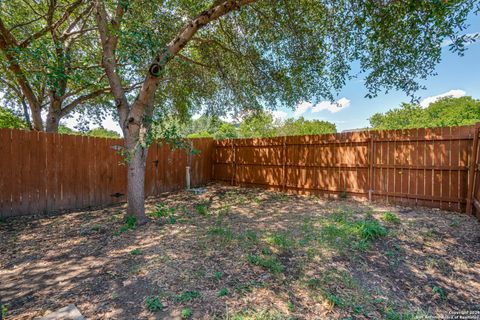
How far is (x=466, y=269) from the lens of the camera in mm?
2643

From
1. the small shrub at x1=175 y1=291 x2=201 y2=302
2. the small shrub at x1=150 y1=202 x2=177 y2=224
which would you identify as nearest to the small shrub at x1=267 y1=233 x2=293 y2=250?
the small shrub at x1=175 y1=291 x2=201 y2=302

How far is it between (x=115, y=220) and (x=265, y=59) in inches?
182

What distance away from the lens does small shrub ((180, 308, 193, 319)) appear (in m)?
1.87

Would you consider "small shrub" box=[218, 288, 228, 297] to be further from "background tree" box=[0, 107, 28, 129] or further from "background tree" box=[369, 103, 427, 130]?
"background tree" box=[369, 103, 427, 130]

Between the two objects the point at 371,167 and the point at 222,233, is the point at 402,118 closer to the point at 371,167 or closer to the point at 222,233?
the point at 371,167

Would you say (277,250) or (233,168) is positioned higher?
(233,168)

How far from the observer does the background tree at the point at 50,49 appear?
3.93 meters

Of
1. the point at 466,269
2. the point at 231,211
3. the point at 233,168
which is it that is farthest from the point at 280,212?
the point at 233,168

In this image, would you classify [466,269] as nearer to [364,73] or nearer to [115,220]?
[364,73]

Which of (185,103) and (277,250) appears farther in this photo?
(185,103)

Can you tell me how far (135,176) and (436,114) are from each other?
74.1 feet

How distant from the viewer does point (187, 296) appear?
2109 mm

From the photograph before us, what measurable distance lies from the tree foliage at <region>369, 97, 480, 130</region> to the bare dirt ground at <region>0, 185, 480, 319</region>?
43.7 ft

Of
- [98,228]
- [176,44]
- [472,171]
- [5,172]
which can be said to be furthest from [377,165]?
[5,172]
